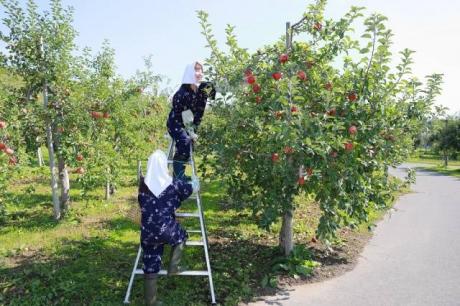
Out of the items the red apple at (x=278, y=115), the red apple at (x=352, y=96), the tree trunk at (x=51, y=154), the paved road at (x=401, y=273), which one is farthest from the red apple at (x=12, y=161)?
the red apple at (x=352, y=96)

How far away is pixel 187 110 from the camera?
5.83 metres

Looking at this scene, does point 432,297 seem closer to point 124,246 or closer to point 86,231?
point 124,246

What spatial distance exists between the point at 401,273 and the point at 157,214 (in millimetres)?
4102

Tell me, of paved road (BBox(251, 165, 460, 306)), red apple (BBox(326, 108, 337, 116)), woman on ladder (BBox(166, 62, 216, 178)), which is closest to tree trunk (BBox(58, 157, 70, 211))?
woman on ladder (BBox(166, 62, 216, 178))

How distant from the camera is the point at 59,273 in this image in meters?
5.80

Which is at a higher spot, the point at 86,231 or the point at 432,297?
the point at 86,231

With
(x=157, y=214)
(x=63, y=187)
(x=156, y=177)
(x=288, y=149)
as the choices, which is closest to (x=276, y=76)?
(x=288, y=149)

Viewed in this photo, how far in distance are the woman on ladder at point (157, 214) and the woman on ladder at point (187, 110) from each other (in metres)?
1.04

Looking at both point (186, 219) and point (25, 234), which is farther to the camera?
point (186, 219)

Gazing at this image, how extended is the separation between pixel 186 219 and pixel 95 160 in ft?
8.07

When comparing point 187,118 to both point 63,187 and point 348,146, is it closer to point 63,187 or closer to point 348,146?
point 348,146

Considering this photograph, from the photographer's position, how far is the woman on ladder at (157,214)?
186 inches

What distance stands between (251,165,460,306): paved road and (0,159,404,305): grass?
0.60 metres

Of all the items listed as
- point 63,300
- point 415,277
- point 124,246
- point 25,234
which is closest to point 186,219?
point 124,246
